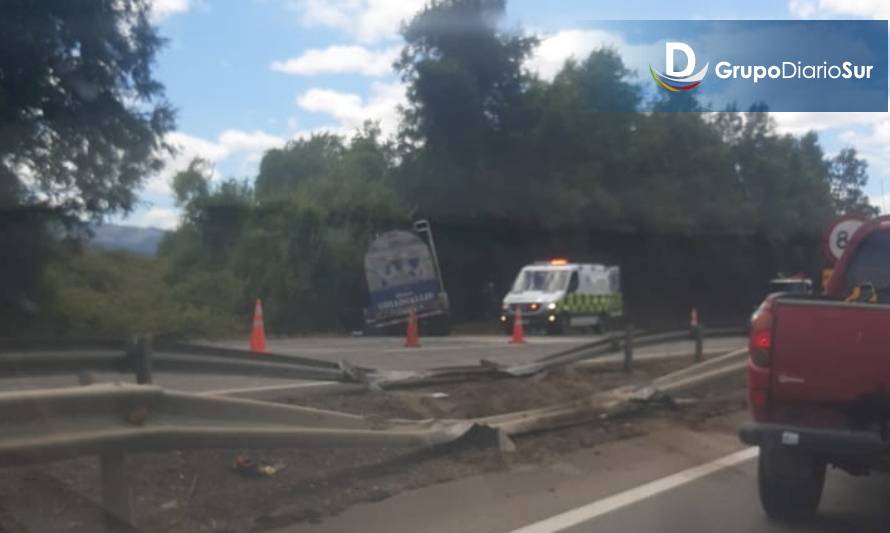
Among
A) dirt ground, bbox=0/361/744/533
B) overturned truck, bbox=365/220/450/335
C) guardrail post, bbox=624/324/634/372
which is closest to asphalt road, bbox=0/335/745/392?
guardrail post, bbox=624/324/634/372

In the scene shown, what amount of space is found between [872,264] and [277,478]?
447cm

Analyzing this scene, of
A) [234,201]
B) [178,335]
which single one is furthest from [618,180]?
[178,335]

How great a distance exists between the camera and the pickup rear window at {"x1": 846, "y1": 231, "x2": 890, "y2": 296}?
28.6ft

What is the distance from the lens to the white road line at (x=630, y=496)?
766cm

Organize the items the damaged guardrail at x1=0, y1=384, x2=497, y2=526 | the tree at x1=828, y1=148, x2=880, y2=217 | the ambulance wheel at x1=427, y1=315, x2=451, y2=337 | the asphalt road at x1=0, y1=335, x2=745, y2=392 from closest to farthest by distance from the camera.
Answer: the damaged guardrail at x1=0, y1=384, x2=497, y2=526 → the asphalt road at x1=0, y1=335, x2=745, y2=392 → the ambulance wheel at x1=427, y1=315, x2=451, y2=337 → the tree at x1=828, y1=148, x2=880, y2=217

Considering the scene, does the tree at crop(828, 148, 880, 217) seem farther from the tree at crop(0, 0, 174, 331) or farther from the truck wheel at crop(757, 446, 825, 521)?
the truck wheel at crop(757, 446, 825, 521)

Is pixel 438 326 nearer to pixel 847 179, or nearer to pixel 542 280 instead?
pixel 542 280

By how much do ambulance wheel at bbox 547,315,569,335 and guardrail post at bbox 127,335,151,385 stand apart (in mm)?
27092

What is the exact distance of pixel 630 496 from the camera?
871 centimetres

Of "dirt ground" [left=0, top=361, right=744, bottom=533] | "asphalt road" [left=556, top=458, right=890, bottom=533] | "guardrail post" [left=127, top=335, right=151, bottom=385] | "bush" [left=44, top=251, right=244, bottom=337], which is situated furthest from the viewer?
"bush" [left=44, top=251, right=244, bottom=337]

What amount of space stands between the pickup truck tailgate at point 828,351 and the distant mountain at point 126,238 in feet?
42.5

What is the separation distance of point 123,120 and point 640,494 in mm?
16671

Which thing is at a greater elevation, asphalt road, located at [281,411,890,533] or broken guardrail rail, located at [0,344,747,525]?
broken guardrail rail, located at [0,344,747,525]

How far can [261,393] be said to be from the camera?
12117 millimetres
